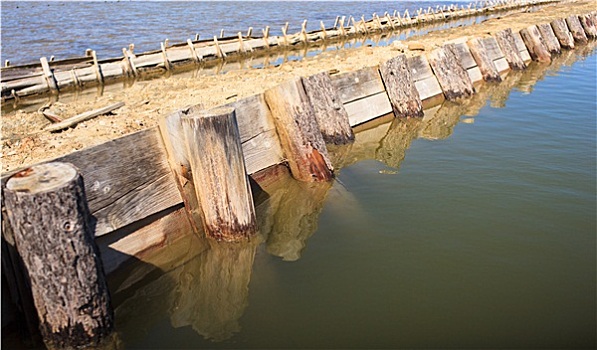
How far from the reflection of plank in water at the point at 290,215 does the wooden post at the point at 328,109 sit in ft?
4.68

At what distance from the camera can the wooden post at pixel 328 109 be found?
23.4 feet

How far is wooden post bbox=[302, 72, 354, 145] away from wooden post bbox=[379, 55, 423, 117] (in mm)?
1664

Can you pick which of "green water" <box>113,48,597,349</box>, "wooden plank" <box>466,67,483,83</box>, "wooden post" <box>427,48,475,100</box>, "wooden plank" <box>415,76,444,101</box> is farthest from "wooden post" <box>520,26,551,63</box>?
"green water" <box>113,48,597,349</box>

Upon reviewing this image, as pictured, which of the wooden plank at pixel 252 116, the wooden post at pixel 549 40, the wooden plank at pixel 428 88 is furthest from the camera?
the wooden post at pixel 549 40

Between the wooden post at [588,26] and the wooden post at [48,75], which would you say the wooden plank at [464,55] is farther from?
the wooden post at [588,26]

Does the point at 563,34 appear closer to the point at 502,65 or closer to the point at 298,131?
the point at 502,65

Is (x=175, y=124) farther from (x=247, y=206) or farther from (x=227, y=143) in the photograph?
(x=247, y=206)

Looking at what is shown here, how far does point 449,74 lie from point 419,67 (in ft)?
3.50

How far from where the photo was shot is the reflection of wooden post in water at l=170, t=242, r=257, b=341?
395 centimetres

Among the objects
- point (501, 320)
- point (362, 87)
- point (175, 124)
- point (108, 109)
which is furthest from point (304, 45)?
point (501, 320)

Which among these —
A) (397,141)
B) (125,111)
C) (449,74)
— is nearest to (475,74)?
(449,74)

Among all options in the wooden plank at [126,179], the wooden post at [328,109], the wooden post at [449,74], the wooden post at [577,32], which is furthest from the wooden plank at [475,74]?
the wooden post at [577,32]

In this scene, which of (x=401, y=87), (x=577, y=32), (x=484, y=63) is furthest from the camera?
(x=577, y=32)

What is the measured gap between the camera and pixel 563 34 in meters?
18.4
